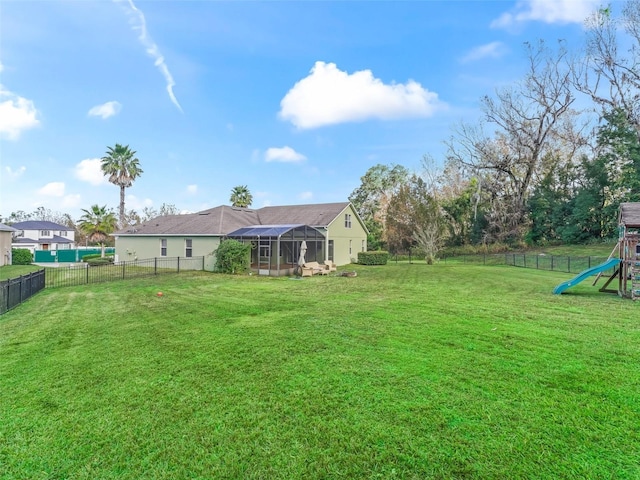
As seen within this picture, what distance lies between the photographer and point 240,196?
33594mm

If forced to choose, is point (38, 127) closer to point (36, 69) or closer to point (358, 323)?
point (36, 69)

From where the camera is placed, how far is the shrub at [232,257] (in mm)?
17031

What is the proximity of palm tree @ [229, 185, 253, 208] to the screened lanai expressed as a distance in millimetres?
14216

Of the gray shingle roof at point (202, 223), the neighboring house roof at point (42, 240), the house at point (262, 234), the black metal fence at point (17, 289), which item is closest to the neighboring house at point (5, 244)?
the house at point (262, 234)

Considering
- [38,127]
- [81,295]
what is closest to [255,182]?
[38,127]

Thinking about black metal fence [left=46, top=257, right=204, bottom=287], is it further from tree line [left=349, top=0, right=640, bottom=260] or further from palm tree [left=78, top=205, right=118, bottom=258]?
tree line [left=349, top=0, right=640, bottom=260]

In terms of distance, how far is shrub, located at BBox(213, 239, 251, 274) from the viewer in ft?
55.9

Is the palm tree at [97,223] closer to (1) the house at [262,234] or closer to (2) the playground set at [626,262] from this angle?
(1) the house at [262,234]

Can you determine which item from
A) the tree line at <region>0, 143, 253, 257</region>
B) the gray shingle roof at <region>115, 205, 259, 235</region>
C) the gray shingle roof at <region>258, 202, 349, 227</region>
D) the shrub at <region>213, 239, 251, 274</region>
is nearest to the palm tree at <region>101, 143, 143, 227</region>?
the tree line at <region>0, 143, 253, 257</region>

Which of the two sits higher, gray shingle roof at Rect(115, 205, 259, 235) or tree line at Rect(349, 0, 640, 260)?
tree line at Rect(349, 0, 640, 260)

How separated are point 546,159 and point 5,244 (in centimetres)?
4413

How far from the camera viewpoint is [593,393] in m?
3.57

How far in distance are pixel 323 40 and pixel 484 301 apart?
1374 cm

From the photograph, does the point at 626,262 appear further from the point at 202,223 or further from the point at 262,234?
the point at 202,223
